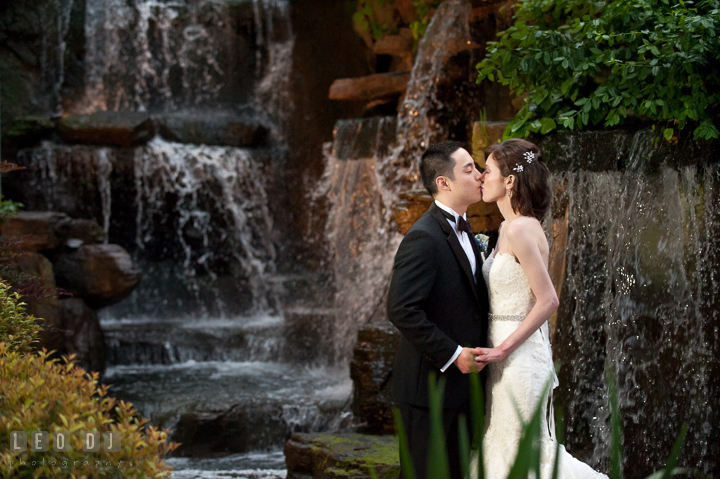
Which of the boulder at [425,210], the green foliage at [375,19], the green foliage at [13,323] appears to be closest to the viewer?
the green foliage at [13,323]

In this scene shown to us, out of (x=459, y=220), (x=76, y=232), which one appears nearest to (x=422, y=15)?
(x=76, y=232)

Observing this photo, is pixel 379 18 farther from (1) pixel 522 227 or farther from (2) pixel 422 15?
(1) pixel 522 227

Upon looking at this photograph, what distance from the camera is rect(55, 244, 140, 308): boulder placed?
7611 millimetres

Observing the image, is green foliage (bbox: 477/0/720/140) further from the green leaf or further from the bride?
the bride

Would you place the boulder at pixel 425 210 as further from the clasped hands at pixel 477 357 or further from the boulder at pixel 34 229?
the boulder at pixel 34 229

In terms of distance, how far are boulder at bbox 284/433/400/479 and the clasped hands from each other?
57.4 inches

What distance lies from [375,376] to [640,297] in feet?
7.66

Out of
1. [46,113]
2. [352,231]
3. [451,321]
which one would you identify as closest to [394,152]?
[352,231]

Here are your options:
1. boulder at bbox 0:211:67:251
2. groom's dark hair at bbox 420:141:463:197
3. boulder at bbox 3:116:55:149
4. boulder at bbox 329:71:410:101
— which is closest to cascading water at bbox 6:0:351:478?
boulder at bbox 3:116:55:149

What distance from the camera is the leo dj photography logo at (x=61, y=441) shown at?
64.2 inches

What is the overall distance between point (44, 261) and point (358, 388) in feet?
12.5

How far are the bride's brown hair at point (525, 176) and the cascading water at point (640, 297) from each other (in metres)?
1.86

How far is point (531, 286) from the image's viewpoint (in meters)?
2.73

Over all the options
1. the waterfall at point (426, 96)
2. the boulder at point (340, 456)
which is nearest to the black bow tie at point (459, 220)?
the boulder at point (340, 456)
